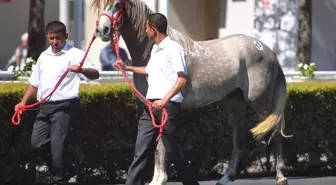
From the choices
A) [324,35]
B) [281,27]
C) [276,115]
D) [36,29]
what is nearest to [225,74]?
[276,115]

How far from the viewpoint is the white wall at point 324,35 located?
2091cm

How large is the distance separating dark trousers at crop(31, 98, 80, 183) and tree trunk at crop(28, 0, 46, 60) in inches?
229

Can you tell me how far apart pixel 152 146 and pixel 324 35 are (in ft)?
41.5

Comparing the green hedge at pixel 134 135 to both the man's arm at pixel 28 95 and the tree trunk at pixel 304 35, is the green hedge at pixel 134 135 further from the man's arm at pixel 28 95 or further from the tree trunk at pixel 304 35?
the tree trunk at pixel 304 35

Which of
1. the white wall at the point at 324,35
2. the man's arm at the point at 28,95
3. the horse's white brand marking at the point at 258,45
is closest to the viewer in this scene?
the man's arm at the point at 28,95

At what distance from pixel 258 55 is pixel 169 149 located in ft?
6.67

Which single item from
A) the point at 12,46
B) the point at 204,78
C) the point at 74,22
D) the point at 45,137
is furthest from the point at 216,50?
the point at 12,46

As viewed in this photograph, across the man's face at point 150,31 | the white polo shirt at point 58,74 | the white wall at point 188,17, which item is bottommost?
the white wall at point 188,17

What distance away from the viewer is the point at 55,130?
9664 millimetres

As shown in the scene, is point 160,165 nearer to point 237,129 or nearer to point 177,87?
point 177,87

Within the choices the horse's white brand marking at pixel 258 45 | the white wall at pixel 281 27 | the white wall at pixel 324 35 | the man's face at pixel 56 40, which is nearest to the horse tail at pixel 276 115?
the horse's white brand marking at pixel 258 45

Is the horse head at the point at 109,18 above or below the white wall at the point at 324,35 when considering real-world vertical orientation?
above

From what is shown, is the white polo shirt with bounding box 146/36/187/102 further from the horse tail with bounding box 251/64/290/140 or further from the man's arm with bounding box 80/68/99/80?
the horse tail with bounding box 251/64/290/140

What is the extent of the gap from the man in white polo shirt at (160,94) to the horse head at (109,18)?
526mm
